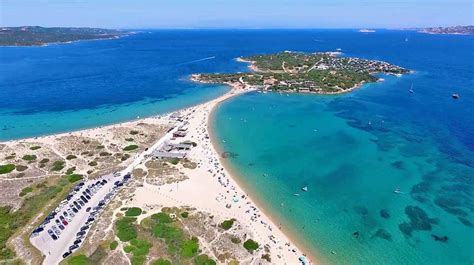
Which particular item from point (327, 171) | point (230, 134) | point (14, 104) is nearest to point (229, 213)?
point (327, 171)

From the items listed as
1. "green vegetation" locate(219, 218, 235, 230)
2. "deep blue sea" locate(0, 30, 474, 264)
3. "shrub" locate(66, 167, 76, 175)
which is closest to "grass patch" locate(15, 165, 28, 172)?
"shrub" locate(66, 167, 76, 175)

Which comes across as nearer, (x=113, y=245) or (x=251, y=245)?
(x=113, y=245)

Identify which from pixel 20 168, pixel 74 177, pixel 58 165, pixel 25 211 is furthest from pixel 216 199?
pixel 20 168

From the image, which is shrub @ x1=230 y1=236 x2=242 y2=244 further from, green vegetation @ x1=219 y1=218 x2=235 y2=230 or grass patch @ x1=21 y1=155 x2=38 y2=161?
grass patch @ x1=21 y1=155 x2=38 y2=161

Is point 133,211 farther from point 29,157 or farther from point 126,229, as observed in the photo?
point 29,157

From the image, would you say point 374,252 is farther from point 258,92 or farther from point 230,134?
point 258,92

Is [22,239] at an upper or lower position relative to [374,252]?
upper
